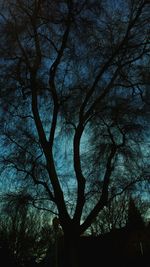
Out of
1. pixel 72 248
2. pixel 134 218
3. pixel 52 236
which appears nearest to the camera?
pixel 72 248

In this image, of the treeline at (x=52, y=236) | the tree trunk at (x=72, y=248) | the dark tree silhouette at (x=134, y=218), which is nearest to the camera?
the tree trunk at (x=72, y=248)

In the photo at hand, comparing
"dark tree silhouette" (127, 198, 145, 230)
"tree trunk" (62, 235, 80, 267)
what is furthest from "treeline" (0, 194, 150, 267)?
"tree trunk" (62, 235, 80, 267)

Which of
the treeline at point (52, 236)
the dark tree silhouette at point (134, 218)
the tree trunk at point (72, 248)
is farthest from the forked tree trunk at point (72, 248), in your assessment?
the dark tree silhouette at point (134, 218)

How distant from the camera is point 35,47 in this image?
804 inches

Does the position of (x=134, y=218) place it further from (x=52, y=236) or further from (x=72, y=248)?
(x=72, y=248)

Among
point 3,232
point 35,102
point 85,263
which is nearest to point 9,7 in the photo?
point 35,102

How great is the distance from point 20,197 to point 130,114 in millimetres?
5956

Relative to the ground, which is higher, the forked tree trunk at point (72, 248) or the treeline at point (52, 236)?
the treeline at point (52, 236)

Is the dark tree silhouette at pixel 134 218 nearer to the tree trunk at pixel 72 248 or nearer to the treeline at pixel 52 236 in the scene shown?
the treeline at pixel 52 236

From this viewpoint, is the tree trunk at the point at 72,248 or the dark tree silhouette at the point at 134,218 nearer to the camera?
the tree trunk at the point at 72,248

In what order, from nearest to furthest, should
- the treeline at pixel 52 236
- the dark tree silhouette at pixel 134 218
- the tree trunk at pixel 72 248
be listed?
the tree trunk at pixel 72 248, the treeline at pixel 52 236, the dark tree silhouette at pixel 134 218

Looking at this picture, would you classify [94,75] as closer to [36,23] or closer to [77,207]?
[36,23]

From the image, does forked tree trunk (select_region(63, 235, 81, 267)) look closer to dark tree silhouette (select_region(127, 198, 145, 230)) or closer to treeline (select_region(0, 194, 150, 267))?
treeline (select_region(0, 194, 150, 267))

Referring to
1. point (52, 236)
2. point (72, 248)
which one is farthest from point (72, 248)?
point (52, 236)
